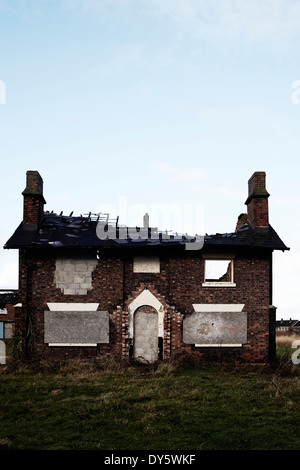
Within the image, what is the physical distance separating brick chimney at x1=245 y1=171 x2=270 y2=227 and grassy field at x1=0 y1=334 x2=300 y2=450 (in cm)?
585

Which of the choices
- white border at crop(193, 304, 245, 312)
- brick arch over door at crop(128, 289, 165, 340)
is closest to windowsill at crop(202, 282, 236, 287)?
white border at crop(193, 304, 245, 312)

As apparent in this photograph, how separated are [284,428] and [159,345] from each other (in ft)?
26.9

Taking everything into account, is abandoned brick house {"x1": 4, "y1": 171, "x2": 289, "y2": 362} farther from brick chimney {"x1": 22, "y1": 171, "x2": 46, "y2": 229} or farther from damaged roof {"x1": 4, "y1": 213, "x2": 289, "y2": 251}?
brick chimney {"x1": 22, "y1": 171, "x2": 46, "y2": 229}

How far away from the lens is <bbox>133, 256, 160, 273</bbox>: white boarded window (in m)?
16.5

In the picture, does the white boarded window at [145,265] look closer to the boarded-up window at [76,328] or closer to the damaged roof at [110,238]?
the damaged roof at [110,238]

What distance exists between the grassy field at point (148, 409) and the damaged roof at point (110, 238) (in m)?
4.50

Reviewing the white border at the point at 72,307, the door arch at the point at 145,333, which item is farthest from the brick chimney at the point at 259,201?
the white border at the point at 72,307

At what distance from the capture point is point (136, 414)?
29.8ft

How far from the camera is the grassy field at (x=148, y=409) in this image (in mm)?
7359

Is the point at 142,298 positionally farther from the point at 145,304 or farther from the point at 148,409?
the point at 148,409

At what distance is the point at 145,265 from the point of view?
16.5 m

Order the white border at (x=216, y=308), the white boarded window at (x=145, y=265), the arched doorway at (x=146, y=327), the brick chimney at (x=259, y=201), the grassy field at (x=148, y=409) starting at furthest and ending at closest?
the brick chimney at (x=259, y=201)
the white boarded window at (x=145, y=265)
the white border at (x=216, y=308)
the arched doorway at (x=146, y=327)
the grassy field at (x=148, y=409)

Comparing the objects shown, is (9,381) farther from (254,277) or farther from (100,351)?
(254,277)
